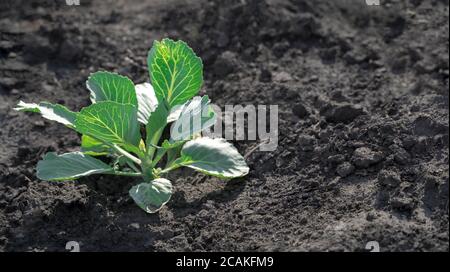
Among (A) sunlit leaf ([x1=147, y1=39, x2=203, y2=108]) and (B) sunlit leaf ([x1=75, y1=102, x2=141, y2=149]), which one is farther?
(A) sunlit leaf ([x1=147, y1=39, x2=203, y2=108])

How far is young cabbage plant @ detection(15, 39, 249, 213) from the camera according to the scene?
2949mm

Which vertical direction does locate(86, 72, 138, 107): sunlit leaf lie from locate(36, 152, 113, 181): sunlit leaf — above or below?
above

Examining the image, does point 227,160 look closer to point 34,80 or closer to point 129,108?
point 129,108

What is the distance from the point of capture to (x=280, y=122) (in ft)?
11.3

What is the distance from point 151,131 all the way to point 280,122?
0.71 meters

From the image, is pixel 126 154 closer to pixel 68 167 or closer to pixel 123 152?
pixel 123 152

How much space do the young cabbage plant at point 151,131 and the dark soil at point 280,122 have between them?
14 cm

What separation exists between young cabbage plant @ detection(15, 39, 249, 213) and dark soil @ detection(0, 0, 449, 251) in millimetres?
142

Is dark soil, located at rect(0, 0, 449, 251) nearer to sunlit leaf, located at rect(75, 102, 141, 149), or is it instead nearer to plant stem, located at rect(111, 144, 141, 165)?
plant stem, located at rect(111, 144, 141, 165)

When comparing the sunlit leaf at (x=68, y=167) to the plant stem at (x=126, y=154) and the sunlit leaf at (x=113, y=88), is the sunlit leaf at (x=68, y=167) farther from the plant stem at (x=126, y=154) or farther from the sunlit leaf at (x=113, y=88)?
the sunlit leaf at (x=113, y=88)

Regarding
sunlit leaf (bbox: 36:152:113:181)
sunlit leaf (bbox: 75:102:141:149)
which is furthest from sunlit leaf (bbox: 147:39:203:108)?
sunlit leaf (bbox: 36:152:113:181)

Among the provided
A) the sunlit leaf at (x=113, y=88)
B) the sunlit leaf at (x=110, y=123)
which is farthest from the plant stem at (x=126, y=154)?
the sunlit leaf at (x=113, y=88)

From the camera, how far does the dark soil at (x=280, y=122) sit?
2877mm

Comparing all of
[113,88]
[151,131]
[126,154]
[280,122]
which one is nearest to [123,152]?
[126,154]
